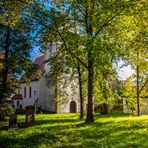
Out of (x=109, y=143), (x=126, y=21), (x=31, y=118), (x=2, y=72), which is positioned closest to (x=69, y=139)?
(x=109, y=143)

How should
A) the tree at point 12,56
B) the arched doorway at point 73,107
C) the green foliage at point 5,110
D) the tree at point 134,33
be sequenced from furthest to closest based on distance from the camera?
the arched doorway at point 73,107 → the green foliage at point 5,110 → the tree at point 12,56 → the tree at point 134,33

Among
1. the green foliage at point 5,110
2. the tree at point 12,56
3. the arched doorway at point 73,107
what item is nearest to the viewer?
the tree at point 12,56

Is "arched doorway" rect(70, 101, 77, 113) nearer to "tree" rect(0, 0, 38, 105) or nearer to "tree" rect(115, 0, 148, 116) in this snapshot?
"tree" rect(0, 0, 38, 105)

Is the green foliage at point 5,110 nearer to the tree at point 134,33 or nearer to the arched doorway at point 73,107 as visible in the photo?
the tree at point 134,33

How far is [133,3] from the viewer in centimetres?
1919

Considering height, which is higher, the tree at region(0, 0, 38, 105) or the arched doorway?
the tree at region(0, 0, 38, 105)

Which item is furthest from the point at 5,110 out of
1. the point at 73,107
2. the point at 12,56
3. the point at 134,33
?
the point at 73,107

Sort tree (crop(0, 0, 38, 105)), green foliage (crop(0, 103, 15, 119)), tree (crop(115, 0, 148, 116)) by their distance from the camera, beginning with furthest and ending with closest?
green foliage (crop(0, 103, 15, 119))
tree (crop(0, 0, 38, 105))
tree (crop(115, 0, 148, 116))

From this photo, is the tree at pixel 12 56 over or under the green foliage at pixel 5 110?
over

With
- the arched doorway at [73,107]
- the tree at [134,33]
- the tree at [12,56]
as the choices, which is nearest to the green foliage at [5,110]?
the tree at [12,56]

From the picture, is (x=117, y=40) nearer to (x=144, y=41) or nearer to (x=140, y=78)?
(x=144, y=41)

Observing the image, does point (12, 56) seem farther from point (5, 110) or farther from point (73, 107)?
point (73, 107)

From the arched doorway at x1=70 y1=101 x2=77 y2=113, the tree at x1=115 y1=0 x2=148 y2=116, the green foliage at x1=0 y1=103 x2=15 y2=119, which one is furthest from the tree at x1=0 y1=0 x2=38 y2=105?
the arched doorway at x1=70 y1=101 x2=77 y2=113

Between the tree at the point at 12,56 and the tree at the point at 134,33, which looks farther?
the tree at the point at 12,56
